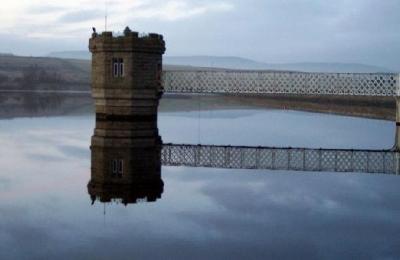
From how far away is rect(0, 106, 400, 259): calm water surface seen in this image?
42.5 ft

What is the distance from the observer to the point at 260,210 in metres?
16.8

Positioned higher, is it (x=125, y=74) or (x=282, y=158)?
(x=125, y=74)

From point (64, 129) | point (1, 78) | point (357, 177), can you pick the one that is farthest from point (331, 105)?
point (1, 78)

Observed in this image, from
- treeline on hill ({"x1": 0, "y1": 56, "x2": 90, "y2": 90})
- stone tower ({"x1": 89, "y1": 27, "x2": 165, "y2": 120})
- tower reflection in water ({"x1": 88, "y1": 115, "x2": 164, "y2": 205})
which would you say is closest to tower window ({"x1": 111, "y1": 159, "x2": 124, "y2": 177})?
tower reflection in water ({"x1": 88, "y1": 115, "x2": 164, "y2": 205})

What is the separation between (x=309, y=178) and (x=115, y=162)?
267 inches

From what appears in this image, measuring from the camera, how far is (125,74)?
133 feet

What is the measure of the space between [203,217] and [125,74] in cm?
2570

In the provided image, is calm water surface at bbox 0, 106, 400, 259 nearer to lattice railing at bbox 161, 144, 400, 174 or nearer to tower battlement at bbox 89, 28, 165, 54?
lattice railing at bbox 161, 144, 400, 174

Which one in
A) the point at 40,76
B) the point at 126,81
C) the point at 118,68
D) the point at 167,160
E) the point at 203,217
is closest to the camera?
the point at 203,217

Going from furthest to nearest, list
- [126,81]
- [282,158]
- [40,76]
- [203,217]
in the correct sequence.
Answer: [40,76], [126,81], [282,158], [203,217]

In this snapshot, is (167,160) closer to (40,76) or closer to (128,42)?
(128,42)

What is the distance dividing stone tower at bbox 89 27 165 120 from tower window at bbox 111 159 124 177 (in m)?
15.3

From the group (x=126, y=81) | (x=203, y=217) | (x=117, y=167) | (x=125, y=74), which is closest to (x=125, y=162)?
(x=117, y=167)

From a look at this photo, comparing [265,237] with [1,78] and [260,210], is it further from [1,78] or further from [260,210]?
[1,78]
